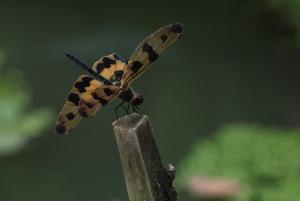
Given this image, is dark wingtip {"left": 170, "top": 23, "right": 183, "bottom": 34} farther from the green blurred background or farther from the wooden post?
the green blurred background

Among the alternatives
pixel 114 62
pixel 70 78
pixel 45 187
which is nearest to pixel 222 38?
pixel 70 78

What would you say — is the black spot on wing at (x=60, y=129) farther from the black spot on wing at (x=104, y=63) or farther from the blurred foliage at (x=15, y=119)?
the blurred foliage at (x=15, y=119)

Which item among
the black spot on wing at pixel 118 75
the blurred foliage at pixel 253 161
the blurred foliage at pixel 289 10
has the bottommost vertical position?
the black spot on wing at pixel 118 75

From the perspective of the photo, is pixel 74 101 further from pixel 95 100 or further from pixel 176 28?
pixel 176 28

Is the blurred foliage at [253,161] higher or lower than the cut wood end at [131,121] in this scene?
higher

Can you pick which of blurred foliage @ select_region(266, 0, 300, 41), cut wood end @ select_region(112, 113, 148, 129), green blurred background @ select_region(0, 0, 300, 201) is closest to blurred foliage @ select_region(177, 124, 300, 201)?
green blurred background @ select_region(0, 0, 300, 201)

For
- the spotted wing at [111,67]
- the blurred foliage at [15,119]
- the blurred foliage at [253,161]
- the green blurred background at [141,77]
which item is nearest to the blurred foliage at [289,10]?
the green blurred background at [141,77]
